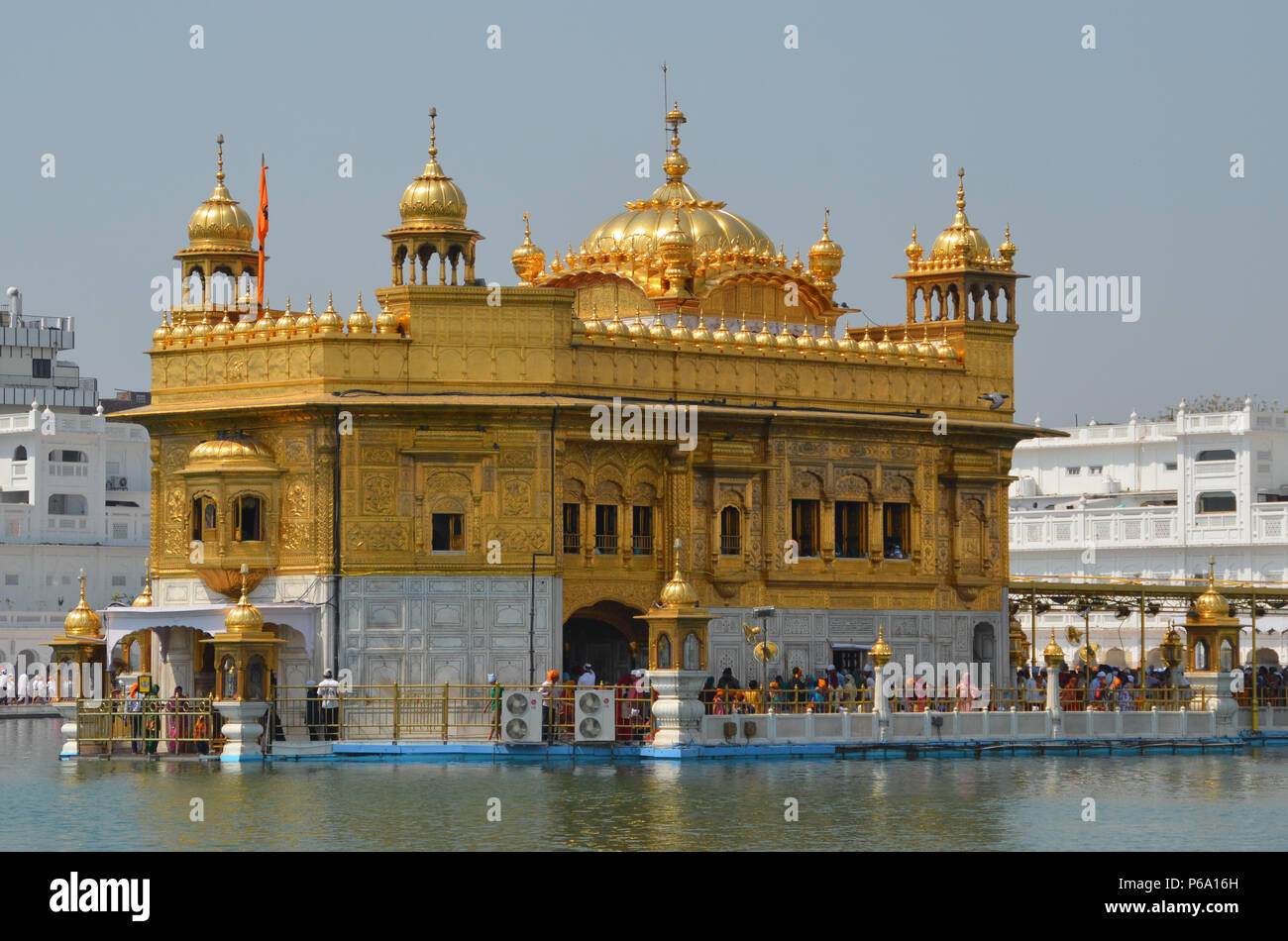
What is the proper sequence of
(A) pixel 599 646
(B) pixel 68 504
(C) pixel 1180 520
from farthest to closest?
(B) pixel 68 504, (C) pixel 1180 520, (A) pixel 599 646

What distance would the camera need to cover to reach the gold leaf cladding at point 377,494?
153ft

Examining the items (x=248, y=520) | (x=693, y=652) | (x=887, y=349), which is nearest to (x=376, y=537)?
(x=248, y=520)

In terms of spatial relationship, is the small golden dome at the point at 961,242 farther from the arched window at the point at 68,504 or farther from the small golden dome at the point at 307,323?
the arched window at the point at 68,504

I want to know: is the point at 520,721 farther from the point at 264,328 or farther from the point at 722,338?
the point at 722,338

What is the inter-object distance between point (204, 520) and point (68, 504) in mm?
49600

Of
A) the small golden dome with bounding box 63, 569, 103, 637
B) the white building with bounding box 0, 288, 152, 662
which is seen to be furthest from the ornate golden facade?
the white building with bounding box 0, 288, 152, 662

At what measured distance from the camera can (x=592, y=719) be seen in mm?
44312

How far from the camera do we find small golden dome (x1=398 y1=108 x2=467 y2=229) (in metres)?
47.5

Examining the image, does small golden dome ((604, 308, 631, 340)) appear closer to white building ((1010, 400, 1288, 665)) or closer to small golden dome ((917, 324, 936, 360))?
→ small golden dome ((917, 324, 936, 360))

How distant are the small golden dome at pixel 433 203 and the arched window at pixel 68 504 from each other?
50.0 m

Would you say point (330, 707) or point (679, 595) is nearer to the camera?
point (679, 595)

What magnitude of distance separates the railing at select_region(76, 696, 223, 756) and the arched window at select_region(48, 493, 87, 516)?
49.7 metres
